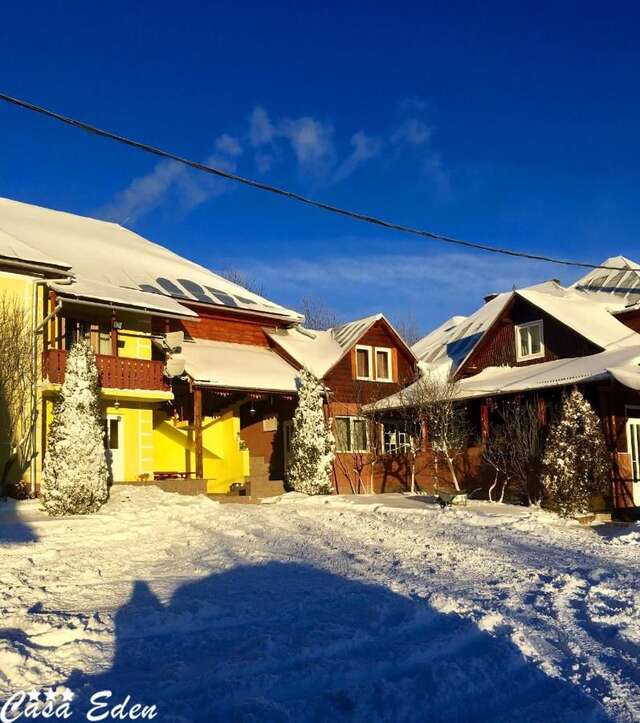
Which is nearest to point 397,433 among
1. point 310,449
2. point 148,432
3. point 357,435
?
point 357,435

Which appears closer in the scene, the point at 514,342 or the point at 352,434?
the point at 514,342

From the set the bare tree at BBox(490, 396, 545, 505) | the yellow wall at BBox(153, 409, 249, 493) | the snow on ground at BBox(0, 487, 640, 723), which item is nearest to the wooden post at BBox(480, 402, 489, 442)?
the bare tree at BBox(490, 396, 545, 505)

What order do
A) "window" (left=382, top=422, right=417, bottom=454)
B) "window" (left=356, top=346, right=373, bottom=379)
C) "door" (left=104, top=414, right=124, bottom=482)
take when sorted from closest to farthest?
1. "door" (left=104, top=414, right=124, bottom=482)
2. "window" (left=382, top=422, right=417, bottom=454)
3. "window" (left=356, top=346, right=373, bottom=379)

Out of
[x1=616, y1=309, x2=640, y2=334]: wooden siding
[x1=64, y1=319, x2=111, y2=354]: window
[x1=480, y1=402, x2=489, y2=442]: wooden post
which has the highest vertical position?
[x1=616, y1=309, x2=640, y2=334]: wooden siding

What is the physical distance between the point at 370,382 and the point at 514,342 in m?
4.98

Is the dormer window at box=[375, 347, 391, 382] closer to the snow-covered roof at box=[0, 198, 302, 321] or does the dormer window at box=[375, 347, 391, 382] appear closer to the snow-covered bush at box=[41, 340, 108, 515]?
the snow-covered roof at box=[0, 198, 302, 321]

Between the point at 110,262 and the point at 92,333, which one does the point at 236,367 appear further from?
the point at 110,262

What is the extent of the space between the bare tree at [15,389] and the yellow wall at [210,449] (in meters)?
5.85

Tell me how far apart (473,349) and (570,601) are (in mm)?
18093

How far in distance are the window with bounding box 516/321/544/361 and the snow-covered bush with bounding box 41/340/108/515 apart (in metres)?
14.1

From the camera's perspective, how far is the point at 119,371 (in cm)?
2081

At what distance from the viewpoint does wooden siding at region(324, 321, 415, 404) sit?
25.9 meters

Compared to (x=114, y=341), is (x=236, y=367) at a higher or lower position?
lower

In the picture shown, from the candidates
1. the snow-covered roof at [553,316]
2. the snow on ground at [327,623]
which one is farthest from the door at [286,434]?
the snow on ground at [327,623]
